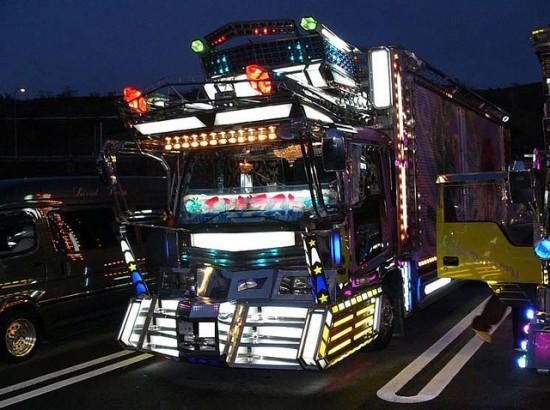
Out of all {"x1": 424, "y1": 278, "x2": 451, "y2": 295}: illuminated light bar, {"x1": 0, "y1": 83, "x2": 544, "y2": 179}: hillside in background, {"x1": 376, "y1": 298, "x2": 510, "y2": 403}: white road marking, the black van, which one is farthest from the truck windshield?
{"x1": 0, "y1": 83, "x2": 544, "y2": 179}: hillside in background

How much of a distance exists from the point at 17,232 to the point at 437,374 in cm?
512

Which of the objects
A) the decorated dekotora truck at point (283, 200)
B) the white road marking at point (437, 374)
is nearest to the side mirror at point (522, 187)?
the decorated dekotora truck at point (283, 200)

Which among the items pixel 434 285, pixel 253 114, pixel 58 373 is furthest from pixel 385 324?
pixel 58 373

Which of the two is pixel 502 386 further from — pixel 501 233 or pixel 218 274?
pixel 218 274

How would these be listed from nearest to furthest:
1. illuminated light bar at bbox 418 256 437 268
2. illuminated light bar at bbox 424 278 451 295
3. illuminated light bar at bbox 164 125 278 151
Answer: illuminated light bar at bbox 164 125 278 151 < illuminated light bar at bbox 418 256 437 268 < illuminated light bar at bbox 424 278 451 295

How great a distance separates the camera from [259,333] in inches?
221

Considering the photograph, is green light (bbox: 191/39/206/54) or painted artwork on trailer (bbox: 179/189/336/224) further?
green light (bbox: 191/39/206/54)

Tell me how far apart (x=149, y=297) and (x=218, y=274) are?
809 millimetres

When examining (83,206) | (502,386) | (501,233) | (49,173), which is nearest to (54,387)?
(83,206)

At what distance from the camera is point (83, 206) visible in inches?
332

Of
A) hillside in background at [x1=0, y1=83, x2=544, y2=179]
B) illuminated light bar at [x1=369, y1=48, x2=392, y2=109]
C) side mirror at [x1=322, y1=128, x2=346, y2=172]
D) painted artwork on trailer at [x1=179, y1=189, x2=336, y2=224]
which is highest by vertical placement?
hillside in background at [x1=0, y1=83, x2=544, y2=179]

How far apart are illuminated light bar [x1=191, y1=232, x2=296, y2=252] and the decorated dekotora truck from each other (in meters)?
0.01

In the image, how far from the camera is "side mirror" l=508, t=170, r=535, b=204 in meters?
5.19

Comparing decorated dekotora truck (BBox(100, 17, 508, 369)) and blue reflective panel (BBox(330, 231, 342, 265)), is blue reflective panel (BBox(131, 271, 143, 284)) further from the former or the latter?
blue reflective panel (BBox(330, 231, 342, 265))
